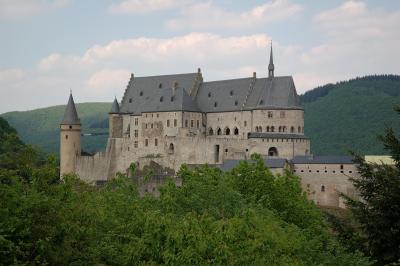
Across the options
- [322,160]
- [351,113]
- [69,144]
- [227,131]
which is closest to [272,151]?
[322,160]

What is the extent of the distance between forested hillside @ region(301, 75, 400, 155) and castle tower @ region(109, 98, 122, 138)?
1255 inches

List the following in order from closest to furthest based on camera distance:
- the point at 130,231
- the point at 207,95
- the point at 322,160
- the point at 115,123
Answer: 1. the point at 130,231
2. the point at 322,160
3. the point at 207,95
4. the point at 115,123

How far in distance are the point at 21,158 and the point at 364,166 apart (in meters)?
14.7

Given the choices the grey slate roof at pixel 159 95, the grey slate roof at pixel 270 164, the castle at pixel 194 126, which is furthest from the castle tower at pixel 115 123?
the grey slate roof at pixel 270 164

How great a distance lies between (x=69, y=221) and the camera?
28.9 m

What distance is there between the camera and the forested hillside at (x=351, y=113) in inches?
4786

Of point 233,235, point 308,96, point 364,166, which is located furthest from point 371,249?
point 308,96

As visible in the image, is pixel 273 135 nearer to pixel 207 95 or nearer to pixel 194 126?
pixel 194 126

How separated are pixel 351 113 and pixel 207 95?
46.4 metres

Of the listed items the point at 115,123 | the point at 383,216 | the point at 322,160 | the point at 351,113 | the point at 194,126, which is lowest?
the point at 383,216

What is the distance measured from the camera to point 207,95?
95.8m

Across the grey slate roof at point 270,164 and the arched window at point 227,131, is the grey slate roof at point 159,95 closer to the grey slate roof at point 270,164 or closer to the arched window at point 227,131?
the arched window at point 227,131

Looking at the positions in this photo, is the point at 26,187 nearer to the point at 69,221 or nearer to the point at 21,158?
the point at 69,221

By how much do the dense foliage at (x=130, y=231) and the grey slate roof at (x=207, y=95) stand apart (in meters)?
48.7
